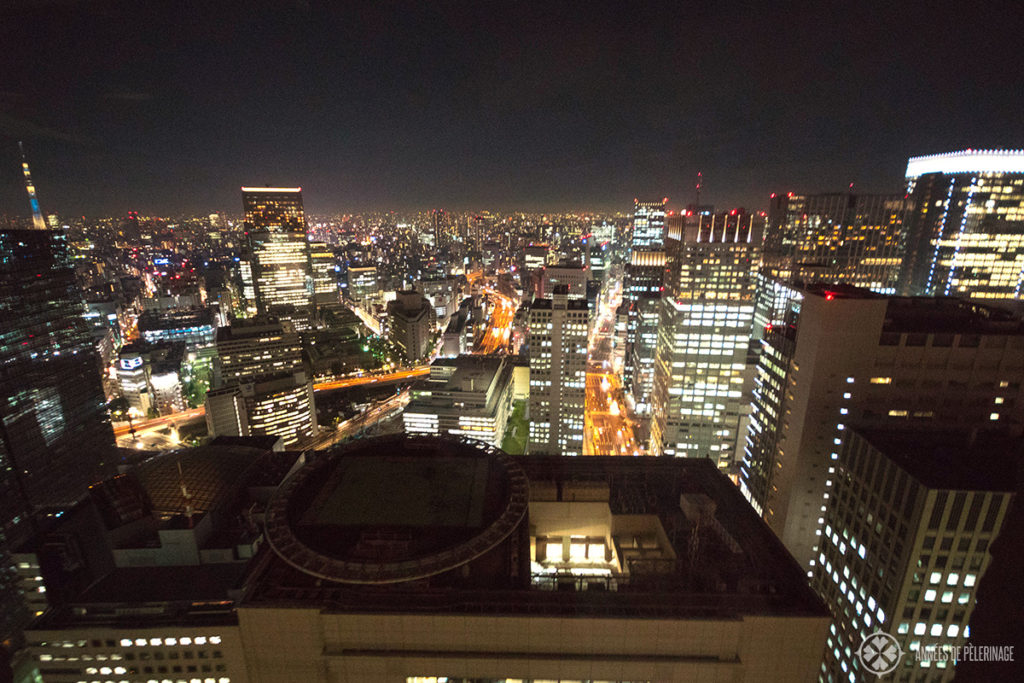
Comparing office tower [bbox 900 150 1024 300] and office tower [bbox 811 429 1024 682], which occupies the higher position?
office tower [bbox 900 150 1024 300]

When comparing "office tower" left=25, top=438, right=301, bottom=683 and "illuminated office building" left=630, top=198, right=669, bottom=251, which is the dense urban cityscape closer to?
"office tower" left=25, top=438, right=301, bottom=683

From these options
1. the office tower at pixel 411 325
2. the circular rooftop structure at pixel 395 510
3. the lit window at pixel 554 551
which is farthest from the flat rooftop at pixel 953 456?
the office tower at pixel 411 325

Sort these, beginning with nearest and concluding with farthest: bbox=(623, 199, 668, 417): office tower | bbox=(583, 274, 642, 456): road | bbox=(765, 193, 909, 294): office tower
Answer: bbox=(583, 274, 642, 456): road < bbox=(623, 199, 668, 417): office tower < bbox=(765, 193, 909, 294): office tower

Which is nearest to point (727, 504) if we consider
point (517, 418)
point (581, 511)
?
point (581, 511)

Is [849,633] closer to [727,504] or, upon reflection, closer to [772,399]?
[727,504]

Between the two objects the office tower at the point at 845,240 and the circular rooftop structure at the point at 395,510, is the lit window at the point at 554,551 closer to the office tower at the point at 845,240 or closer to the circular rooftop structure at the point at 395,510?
the circular rooftop structure at the point at 395,510

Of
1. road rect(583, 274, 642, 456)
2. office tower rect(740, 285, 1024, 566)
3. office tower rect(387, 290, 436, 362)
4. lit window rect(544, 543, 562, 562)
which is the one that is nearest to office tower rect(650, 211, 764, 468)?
road rect(583, 274, 642, 456)
